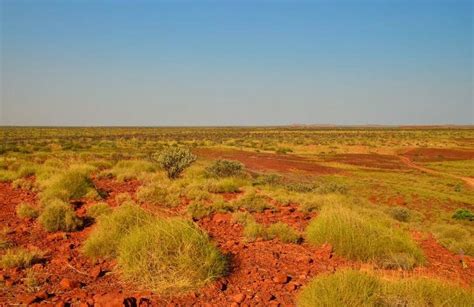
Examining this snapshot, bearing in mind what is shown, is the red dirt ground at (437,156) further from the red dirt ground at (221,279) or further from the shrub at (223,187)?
the red dirt ground at (221,279)

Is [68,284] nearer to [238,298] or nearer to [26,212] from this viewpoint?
[238,298]

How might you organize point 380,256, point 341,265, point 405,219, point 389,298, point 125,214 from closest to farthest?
point 389,298 → point 341,265 → point 380,256 → point 125,214 → point 405,219

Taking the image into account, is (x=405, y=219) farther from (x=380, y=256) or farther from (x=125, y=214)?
(x=125, y=214)

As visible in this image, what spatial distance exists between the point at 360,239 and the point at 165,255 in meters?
3.45

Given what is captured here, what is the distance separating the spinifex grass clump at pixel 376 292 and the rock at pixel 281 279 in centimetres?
74

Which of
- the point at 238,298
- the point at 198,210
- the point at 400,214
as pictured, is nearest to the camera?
the point at 238,298

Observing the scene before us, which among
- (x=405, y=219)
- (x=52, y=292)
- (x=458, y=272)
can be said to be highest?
(x=52, y=292)

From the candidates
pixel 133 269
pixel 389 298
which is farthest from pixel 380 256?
pixel 133 269

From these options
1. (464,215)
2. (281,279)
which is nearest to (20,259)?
(281,279)

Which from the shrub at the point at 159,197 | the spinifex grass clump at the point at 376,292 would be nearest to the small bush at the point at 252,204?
the shrub at the point at 159,197

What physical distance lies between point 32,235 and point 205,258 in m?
4.12

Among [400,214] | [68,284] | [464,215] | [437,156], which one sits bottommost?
[437,156]

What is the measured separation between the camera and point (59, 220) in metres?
8.29

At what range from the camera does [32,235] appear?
25.7 ft
